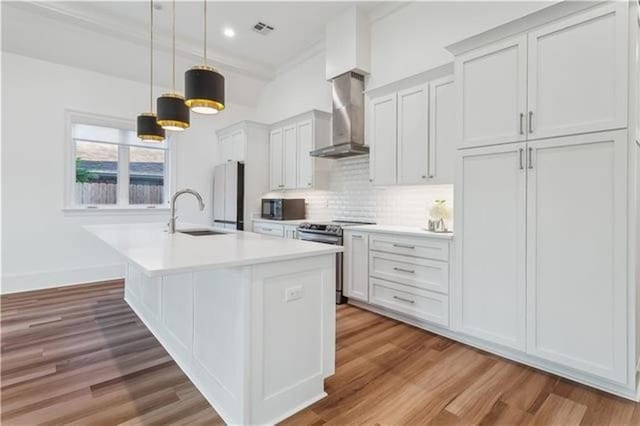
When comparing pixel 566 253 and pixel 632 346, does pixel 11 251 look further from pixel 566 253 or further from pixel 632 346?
pixel 632 346

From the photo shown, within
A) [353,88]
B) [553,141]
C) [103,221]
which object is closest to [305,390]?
[553,141]

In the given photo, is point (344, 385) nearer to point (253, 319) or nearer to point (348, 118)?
point (253, 319)

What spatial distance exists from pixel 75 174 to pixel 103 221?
0.75 meters

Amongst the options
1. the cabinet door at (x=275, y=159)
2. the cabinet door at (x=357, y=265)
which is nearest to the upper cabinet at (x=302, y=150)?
the cabinet door at (x=275, y=159)

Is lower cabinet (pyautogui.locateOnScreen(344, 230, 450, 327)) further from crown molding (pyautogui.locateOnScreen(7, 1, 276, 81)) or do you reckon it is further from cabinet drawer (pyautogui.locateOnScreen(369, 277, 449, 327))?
crown molding (pyautogui.locateOnScreen(7, 1, 276, 81))

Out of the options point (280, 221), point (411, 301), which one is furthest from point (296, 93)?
point (411, 301)

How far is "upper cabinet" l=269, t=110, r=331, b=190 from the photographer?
180 inches

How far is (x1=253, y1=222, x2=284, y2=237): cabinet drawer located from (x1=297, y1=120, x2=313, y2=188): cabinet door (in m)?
0.70

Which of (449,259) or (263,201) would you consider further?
(263,201)

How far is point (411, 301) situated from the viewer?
9.95 ft

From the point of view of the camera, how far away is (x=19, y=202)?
160 inches

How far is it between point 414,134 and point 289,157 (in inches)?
86.3

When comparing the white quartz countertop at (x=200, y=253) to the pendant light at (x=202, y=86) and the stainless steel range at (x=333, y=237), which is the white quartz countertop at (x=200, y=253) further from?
the stainless steel range at (x=333, y=237)

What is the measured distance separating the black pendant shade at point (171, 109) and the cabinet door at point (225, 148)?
289 cm
